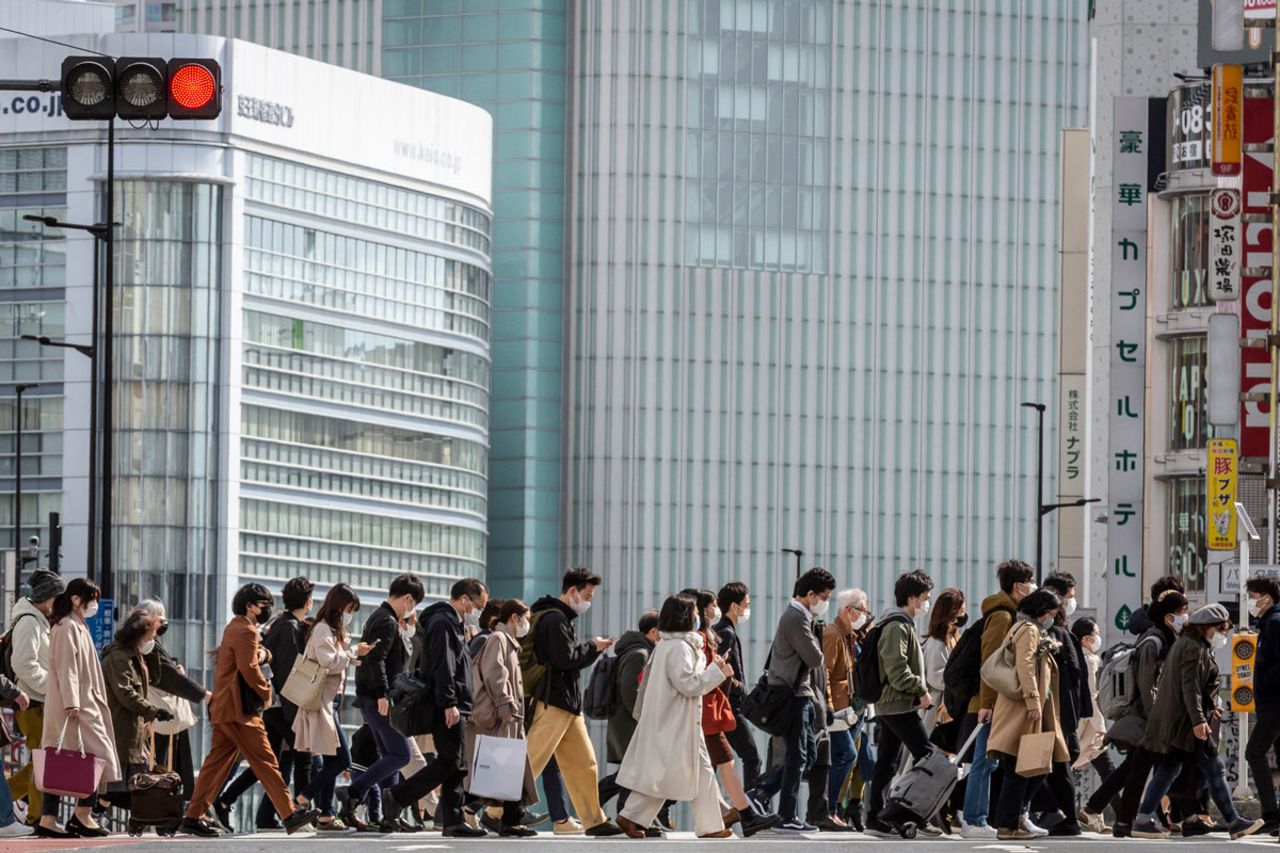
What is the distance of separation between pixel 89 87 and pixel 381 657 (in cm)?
652

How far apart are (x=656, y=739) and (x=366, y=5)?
3423 inches

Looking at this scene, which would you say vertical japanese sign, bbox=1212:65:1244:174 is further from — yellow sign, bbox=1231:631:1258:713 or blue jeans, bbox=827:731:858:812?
blue jeans, bbox=827:731:858:812

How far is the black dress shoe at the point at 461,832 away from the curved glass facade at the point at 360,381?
7085cm

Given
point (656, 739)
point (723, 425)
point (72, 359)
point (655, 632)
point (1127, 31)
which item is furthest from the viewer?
point (723, 425)

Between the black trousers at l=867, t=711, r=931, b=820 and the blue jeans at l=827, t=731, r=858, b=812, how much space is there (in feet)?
0.75

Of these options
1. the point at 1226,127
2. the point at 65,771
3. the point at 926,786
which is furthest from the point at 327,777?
the point at 1226,127

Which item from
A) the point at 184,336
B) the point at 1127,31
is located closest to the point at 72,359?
the point at 184,336

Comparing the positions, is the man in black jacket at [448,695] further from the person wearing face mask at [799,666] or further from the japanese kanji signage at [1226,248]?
the japanese kanji signage at [1226,248]

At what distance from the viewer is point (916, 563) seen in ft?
341

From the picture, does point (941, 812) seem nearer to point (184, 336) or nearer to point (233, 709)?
point (233, 709)

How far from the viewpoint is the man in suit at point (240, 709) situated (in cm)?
2261

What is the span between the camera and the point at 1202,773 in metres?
23.8

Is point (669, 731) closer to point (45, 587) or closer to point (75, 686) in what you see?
point (75, 686)

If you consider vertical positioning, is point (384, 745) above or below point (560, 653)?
below
